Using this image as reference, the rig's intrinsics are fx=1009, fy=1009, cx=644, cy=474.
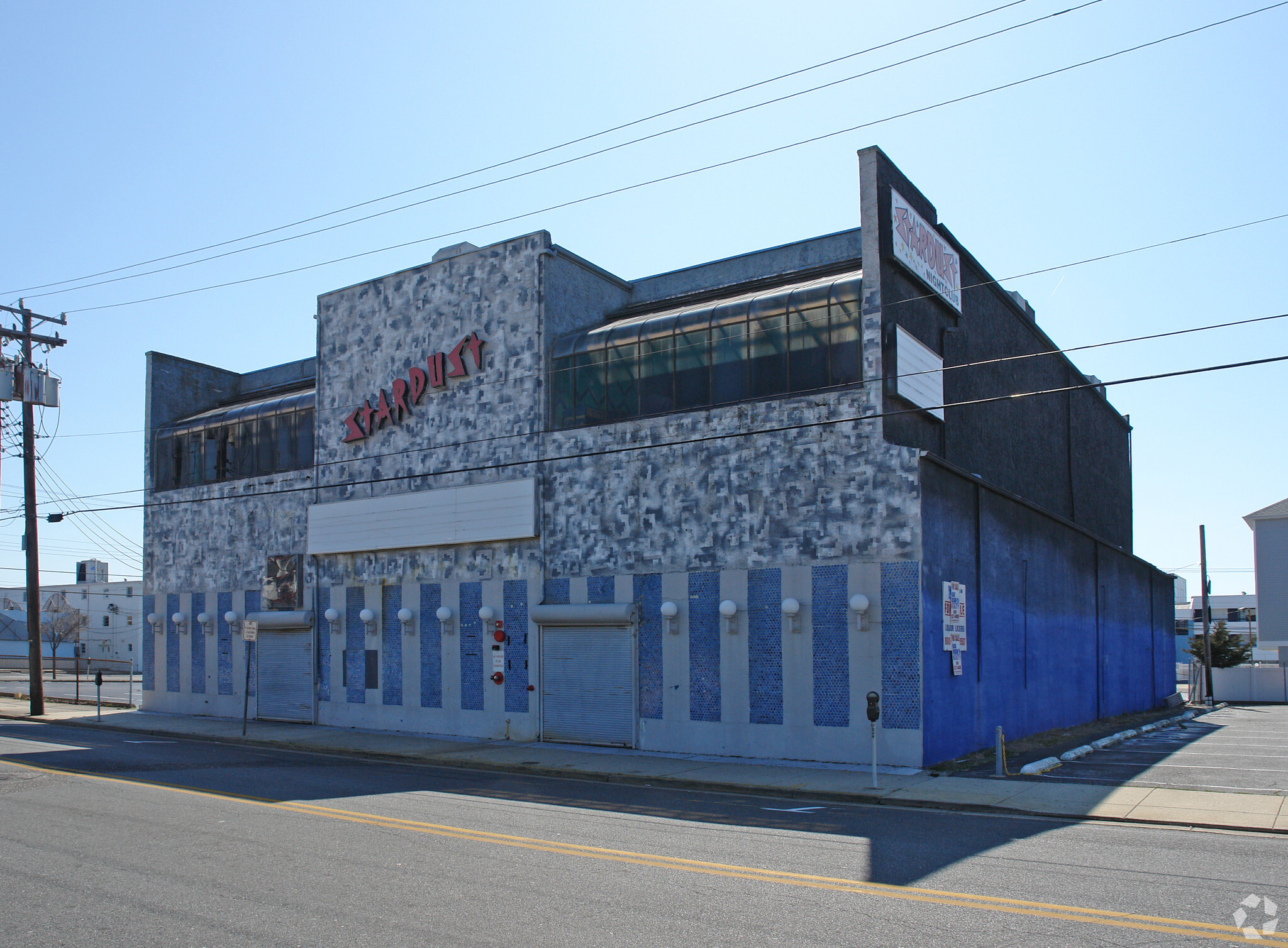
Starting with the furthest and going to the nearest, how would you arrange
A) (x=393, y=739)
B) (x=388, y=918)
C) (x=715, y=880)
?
(x=393, y=739) < (x=715, y=880) < (x=388, y=918)

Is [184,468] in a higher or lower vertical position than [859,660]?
higher

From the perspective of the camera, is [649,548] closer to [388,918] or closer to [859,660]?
[859,660]

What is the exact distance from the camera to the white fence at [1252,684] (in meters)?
48.6

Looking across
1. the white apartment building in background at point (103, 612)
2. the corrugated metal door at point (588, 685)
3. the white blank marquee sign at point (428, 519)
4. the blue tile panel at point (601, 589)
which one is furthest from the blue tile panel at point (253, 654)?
the white apartment building in background at point (103, 612)

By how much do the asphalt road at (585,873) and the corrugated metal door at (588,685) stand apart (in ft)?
22.7

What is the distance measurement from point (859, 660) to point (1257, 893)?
10.6 metres

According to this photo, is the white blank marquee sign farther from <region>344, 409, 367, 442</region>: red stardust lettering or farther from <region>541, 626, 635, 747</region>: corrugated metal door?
<region>541, 626, 635, 747</region>: corrugated metal door

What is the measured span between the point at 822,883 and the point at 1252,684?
161 feet

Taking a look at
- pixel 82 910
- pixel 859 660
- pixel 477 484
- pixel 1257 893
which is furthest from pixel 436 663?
pixel 1257 893

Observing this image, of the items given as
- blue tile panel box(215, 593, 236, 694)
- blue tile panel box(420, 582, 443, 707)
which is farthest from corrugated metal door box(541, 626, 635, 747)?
blue tile panel box(215, 593, 236, 694)

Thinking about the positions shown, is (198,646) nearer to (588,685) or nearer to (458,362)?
(458,362)

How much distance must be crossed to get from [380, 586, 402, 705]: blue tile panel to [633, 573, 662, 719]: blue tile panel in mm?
7960

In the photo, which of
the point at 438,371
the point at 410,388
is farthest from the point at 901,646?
the point at 410,388

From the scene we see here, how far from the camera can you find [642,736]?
2212 centimetres
